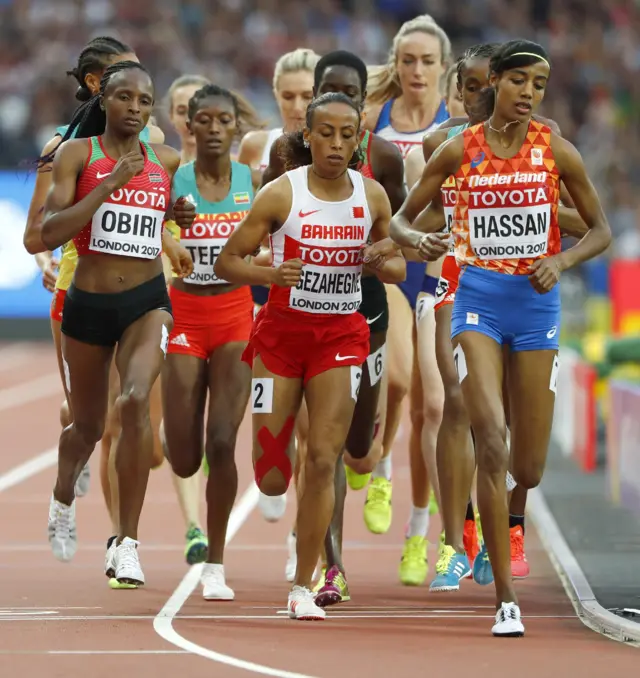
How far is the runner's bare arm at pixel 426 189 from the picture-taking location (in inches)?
310

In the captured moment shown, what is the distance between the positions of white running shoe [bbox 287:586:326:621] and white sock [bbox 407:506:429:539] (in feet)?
6.66

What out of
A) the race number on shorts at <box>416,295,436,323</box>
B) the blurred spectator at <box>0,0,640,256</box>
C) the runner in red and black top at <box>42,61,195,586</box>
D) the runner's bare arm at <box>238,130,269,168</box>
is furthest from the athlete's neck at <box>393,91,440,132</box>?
the blurred spectator at <box>0,0,640,256</box>

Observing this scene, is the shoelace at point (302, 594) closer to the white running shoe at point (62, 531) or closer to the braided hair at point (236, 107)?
the white running shoe at point (62, 531)

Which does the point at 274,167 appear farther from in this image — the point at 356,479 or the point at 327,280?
the point at 356,479

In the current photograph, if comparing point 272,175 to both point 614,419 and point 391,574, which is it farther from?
point 614,419

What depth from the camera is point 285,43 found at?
105 feet

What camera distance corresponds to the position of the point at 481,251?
787 centimetres

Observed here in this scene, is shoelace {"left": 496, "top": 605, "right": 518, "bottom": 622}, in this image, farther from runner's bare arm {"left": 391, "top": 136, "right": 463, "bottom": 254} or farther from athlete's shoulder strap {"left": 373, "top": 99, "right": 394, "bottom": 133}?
athlete's shoulder strap {"left": 373, "top": 99, "right": 394, "bottom": 133}

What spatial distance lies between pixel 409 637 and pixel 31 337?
2507cm

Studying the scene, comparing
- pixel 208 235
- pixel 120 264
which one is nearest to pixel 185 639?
pixel 120 264

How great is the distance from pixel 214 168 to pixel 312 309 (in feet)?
5.36

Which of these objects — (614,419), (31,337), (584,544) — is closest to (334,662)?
(584,544)

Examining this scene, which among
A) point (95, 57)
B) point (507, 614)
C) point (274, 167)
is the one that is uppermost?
point (95, 57)

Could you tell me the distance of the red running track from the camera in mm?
6836
